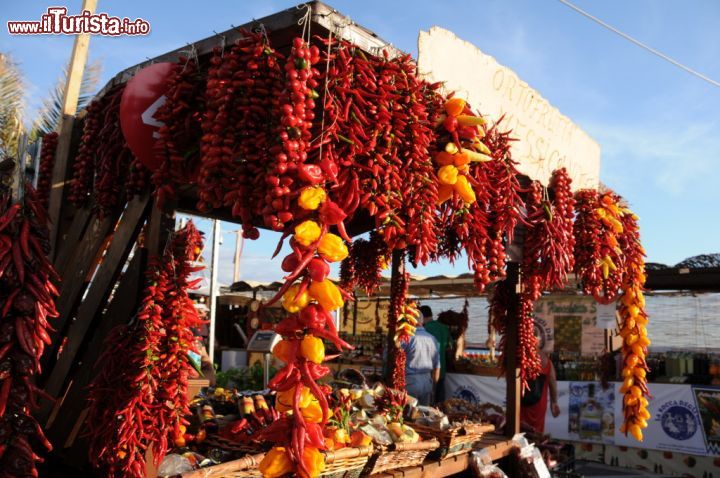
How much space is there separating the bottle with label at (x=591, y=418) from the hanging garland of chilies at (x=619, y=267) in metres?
3.19

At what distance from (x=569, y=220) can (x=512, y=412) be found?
1.85 m

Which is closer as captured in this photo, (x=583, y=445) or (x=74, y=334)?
(x=74, y=334)

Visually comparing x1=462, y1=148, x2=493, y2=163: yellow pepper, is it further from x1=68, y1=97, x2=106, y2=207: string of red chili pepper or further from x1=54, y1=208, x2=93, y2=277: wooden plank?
x1=54, y1=208, x2=93, y2=277: wooden plank

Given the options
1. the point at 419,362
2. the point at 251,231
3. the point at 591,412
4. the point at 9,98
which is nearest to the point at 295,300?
the point at 251,231

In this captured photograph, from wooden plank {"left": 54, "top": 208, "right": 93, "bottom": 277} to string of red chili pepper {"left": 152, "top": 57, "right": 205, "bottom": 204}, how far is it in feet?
3.91

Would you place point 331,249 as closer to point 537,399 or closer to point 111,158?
point 111,158

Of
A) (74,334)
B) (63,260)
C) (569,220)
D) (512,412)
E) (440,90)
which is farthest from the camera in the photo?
(512,412)

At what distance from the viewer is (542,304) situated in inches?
474

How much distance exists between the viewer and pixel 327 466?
3.01m

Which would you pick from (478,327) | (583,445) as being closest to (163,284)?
(583,445)

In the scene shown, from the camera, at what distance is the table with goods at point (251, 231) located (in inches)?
81.3

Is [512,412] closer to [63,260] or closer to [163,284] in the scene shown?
[163,284]

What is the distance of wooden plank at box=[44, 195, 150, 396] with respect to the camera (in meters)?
3.11

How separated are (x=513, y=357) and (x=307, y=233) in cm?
344
